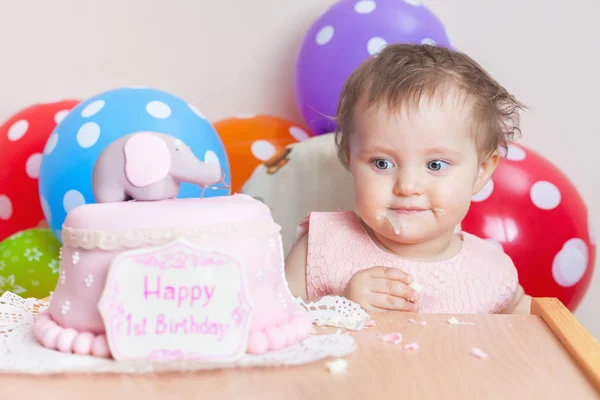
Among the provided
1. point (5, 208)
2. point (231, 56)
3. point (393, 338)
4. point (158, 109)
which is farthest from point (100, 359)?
point (231, 56)

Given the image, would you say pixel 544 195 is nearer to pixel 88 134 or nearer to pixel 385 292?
pixel 385 292

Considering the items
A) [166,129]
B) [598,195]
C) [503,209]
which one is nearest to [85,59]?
[166,129]

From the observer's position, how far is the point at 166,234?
58 centimetres

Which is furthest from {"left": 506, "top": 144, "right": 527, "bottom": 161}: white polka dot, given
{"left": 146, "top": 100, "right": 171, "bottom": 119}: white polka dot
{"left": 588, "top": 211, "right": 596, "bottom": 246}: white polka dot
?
{"left": 146, "top": 100, "right": 171, "bottom": 119}: white polka dot

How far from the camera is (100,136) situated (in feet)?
4.34

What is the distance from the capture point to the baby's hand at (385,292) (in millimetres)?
910

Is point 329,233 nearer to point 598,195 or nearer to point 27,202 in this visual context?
point 27,202

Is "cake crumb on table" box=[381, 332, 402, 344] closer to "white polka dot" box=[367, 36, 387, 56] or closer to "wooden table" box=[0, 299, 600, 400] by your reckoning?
"wooden table" box=[0, 299, 600, 400]

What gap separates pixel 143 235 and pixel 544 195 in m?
1.03

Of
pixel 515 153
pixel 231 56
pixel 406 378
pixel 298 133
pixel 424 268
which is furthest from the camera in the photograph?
pixel 231 56

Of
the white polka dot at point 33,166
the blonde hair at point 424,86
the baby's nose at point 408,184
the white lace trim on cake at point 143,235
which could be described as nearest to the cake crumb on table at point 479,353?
the white lace trim on cake at point 143,235

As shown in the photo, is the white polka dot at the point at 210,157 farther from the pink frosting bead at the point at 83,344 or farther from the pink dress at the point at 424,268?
the pink frosting bead at the point at 83,344

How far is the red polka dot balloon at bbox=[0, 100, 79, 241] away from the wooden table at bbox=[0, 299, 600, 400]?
116 cm

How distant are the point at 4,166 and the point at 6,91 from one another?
412 mm
